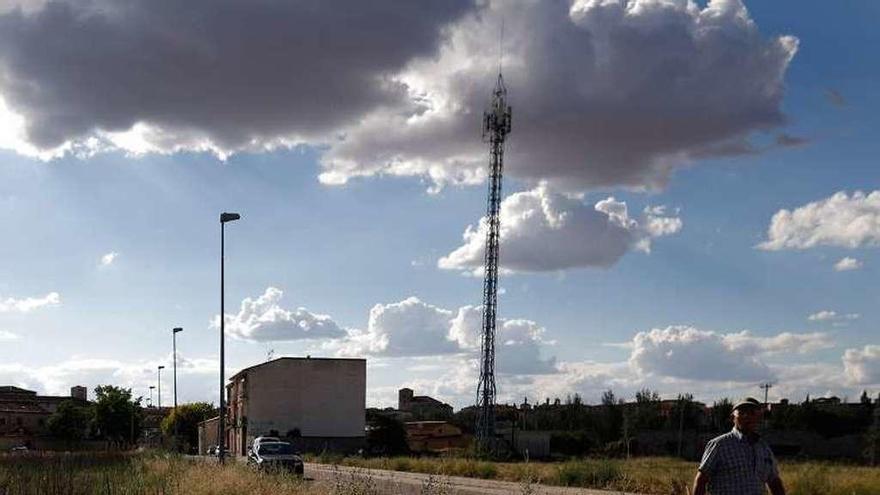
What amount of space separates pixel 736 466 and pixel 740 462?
0.05m

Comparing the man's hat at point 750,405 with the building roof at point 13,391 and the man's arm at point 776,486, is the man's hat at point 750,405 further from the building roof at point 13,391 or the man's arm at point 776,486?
the building roof at point 13,391

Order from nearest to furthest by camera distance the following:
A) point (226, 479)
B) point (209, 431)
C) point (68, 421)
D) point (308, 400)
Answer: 1. point (226, 479)
2. point (308, 400)
3. point (68, 421)
4. point (209, 431)

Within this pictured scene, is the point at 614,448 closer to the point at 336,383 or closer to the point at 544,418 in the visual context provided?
the point at 336,383

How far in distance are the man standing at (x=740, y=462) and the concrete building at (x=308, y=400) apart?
79.0 meters

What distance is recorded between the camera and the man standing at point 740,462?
8.75 metres

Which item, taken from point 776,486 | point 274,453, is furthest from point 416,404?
point 776,486

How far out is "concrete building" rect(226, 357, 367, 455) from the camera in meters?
87.2

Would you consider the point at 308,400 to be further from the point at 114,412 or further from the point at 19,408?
the point at 19,408

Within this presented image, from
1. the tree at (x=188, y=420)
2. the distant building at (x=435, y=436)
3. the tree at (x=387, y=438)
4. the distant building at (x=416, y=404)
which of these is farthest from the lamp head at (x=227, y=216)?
the distant building at (x=416, y=404)

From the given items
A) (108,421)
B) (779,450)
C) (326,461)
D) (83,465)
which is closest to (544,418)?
(779,450)

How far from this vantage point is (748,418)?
29.0 ft

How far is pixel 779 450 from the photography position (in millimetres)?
74375

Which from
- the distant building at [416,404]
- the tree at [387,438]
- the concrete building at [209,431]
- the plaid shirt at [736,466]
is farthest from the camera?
the distant building at [416,404]

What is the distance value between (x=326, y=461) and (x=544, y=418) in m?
60.9
